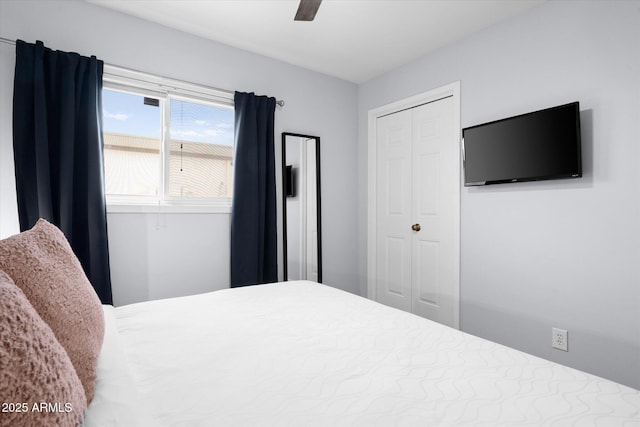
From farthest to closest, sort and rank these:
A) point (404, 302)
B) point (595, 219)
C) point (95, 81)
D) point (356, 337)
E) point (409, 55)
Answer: point (404, 302) → point (409, 55) → point (95, 81) → point (595, 219) → point (356, 337)

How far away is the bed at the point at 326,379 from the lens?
0.77 m

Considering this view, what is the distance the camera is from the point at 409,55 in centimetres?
313

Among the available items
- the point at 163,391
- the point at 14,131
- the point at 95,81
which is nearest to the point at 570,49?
the point at 163,391

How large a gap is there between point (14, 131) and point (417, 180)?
3077 mm

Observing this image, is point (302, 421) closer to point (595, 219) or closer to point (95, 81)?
point (595, 219)

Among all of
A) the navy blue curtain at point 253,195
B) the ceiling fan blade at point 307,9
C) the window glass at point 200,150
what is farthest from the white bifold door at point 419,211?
the ceiling fan blade at point 307,9

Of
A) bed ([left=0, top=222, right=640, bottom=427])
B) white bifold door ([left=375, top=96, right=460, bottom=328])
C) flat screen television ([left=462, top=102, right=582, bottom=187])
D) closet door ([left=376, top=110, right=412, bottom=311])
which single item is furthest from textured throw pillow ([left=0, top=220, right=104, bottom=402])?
closet door ([left=376, top=110, right=412, bottom=311])

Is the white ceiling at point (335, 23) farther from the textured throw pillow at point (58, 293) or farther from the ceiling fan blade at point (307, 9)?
the textured throw pillow at point (58, 293)

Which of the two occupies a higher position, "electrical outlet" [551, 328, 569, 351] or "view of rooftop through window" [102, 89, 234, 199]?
"view of rooftop through window" [102, 89, 234, 199]

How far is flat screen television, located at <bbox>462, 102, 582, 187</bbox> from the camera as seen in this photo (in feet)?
6.88

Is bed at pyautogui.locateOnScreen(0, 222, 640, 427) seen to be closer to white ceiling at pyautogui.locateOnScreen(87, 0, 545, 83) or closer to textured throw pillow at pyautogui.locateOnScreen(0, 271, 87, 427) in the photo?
textured throw pillow at pyautogui.locateOnScreen(0, 271, 87, 427)

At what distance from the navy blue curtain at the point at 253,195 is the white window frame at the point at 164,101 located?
174 millimetres

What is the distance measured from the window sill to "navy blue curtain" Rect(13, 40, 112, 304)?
0.15 meters

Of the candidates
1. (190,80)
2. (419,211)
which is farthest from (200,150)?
(419,211)
